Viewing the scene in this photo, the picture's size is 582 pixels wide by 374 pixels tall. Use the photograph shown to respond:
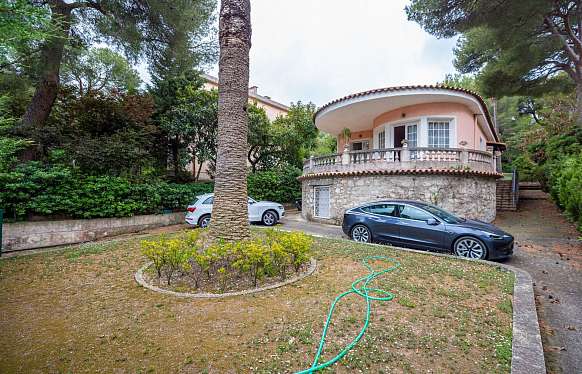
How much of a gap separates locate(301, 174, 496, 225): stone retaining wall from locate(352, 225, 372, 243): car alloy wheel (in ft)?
11.3

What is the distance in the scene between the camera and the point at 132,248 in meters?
7.67

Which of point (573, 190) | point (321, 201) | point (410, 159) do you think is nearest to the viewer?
point (573, 190)

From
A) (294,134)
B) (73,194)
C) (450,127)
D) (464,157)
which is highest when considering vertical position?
(294,134)

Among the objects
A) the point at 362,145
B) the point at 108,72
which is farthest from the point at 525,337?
the point at 108,72

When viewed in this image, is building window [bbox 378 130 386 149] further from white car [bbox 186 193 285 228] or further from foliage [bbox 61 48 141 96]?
foliage [bbox 61 48 141 96]

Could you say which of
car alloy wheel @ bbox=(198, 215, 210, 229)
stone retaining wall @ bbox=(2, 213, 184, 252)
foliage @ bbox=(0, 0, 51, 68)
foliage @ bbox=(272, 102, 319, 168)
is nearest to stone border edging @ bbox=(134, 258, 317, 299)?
foliage @ bbox=(0, 0, 51, 68)

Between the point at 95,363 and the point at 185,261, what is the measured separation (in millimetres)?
1941

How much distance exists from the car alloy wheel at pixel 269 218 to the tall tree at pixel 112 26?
912 centimetres

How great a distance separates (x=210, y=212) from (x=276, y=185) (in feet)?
22.5

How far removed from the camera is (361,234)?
28.6ft

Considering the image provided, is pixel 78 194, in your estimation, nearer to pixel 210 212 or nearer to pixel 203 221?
pixel 203 221

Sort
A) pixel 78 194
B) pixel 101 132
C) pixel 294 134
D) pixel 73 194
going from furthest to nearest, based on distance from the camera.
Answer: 1. pixel 294 134
2. pixel 101 132
3. pixel 78 194
4. pixel 73 194

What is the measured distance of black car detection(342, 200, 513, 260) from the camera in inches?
265

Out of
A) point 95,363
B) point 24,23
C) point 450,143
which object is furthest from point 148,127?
point 450,143
